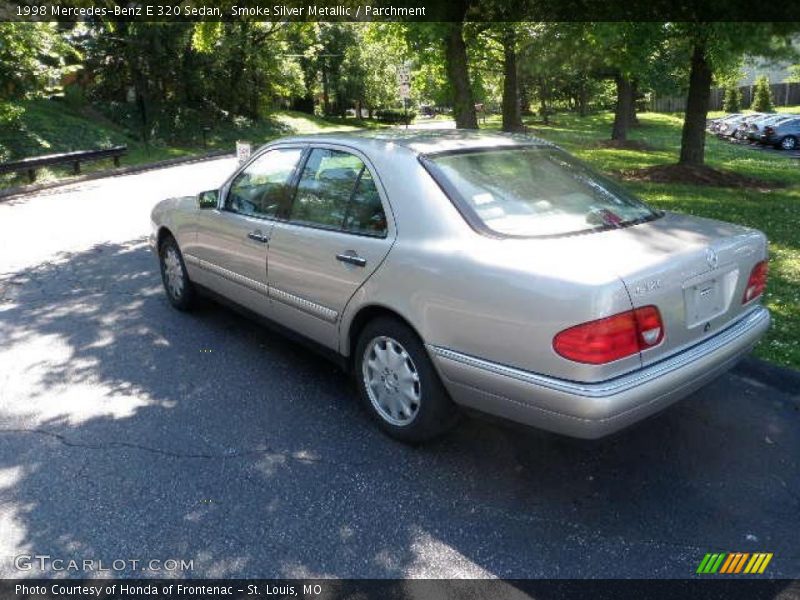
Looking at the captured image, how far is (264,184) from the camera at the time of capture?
457 centimetres

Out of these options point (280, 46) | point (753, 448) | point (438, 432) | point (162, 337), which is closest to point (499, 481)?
point (438, 432)

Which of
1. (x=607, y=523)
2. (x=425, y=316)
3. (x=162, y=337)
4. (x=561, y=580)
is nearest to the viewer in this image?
(x=561, y=580)

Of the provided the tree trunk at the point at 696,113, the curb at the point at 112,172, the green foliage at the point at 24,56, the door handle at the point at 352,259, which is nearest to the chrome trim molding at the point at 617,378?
the door handle at the point at 352,259

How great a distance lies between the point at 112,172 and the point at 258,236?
56.5 ft

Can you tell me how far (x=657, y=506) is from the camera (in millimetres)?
3033

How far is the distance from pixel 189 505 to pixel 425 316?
4.82ft

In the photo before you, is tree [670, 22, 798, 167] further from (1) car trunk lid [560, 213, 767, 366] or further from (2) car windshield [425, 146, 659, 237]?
(1) car trunk lid [560, 213, 767, 366]

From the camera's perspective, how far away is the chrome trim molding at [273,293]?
389 centimetres

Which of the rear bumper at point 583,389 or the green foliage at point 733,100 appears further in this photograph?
the green foliage at point 733,100

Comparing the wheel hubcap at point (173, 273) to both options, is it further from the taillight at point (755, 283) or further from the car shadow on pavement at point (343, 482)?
the taillight at point (755, 283)

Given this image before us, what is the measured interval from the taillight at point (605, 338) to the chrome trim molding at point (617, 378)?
0.36 ft

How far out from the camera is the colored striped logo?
2618 millimetres

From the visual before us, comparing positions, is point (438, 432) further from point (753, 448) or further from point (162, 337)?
point (162, 337)

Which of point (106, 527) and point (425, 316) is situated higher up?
point (425, 316)
